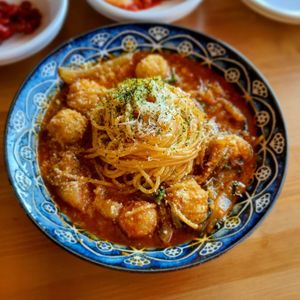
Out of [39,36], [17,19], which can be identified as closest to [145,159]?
[39,36]

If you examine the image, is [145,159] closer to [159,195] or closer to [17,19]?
[159,195]

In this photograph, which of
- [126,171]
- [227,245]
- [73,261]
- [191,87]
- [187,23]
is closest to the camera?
[227,245]

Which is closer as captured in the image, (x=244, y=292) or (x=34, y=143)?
(x=244, y=292)

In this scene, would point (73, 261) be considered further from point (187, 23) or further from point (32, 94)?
point (187, 23)

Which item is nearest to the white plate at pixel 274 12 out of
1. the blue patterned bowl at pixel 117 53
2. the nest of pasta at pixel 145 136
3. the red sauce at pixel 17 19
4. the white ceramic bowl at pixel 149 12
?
the white ceramic bowl at pixel 149 12

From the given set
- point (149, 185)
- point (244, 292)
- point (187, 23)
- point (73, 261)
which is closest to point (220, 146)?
point (149, 185)

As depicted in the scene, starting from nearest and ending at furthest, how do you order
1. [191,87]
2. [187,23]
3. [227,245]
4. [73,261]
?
[227,245]
[73,261]
[191,87]
[187,23]

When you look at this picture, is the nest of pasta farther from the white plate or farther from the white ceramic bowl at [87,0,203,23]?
the white plate

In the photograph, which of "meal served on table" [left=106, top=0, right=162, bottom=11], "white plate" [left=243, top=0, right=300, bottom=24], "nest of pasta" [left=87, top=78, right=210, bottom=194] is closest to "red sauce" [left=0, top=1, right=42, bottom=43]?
"meal served on table" [left=106, top=0, right=162, bottom=11]
